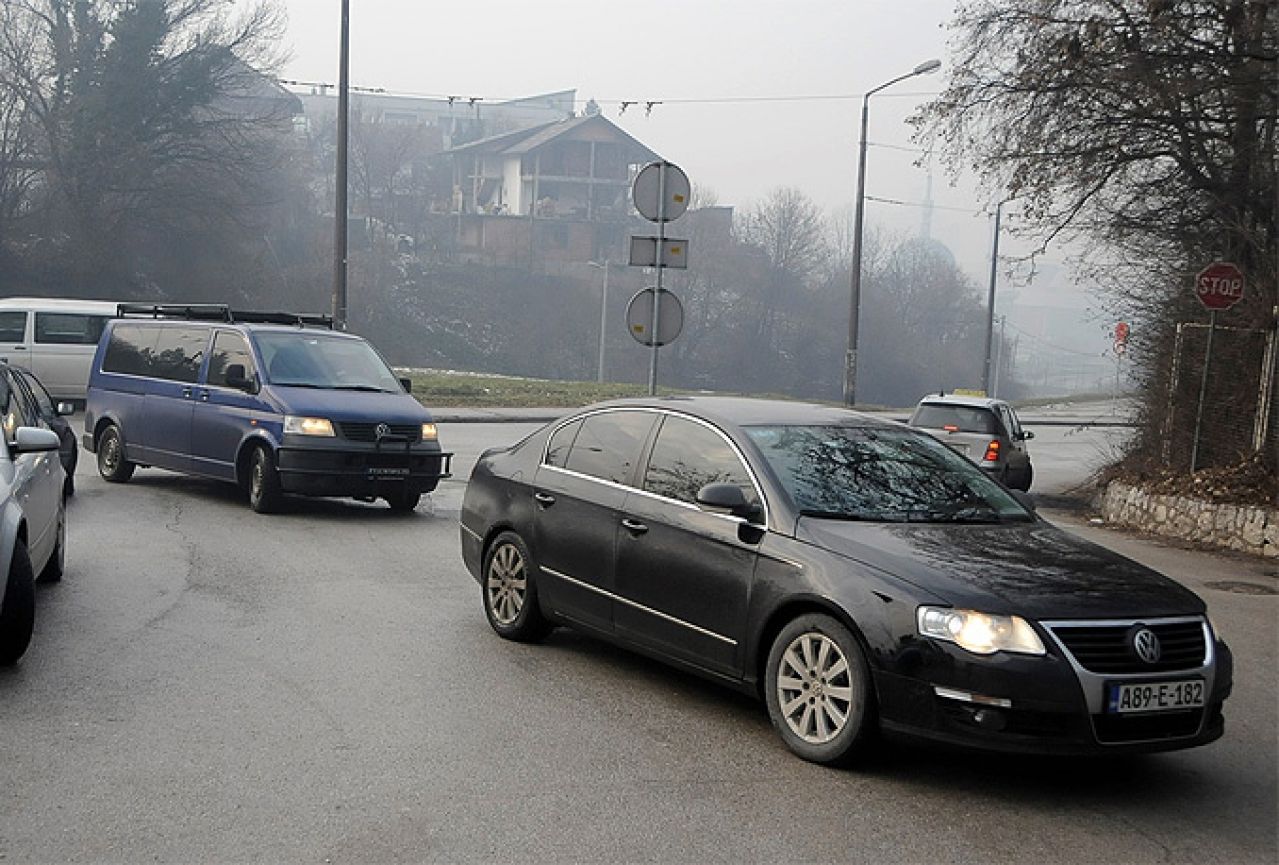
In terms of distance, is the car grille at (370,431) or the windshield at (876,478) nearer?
the windshield at (876,478)

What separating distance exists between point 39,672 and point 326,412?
6.79m

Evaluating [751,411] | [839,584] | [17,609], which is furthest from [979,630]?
[17,609]

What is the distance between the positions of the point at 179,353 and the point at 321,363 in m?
1.64

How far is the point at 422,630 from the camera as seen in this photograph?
9.05 meters

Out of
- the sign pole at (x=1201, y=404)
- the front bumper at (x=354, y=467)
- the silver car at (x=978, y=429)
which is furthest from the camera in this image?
the silver car at (x=978, y=429)

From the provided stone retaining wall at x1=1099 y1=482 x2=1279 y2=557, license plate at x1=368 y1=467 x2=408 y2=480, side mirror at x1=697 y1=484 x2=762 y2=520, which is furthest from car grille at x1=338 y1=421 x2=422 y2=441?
stone retaining wall at x1=1099 y1=482 x2=1279 y2=557

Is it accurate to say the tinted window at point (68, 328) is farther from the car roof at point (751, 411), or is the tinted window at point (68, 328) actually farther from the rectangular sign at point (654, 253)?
the car roof at point (751, 411)

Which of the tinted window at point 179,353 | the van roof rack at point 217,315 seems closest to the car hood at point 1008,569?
the tinted window at point 179,353

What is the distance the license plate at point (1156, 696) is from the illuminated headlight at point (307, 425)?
31.4ft

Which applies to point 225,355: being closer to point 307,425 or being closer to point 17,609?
point 307,425

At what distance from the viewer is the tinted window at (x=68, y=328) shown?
28.3 metres

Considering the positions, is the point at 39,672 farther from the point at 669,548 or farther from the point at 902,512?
the point at 902,512

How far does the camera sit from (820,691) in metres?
6.42

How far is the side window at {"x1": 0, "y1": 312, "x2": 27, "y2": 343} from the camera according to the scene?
28.2 meters
